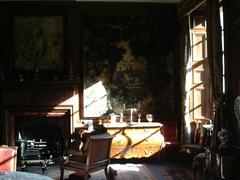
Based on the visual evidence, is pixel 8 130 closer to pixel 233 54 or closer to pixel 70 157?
pixel 70 157

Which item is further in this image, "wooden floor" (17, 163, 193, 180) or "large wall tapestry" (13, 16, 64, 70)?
"large wall tapestry" (13, 16, 64, 70)

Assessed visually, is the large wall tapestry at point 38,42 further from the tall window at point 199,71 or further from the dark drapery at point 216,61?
the dark drapery at point 216,61

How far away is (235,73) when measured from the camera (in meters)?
5.95

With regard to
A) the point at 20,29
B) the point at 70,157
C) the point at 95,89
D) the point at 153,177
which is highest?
the point at 20,29

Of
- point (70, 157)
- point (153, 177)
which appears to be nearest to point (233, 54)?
point (153, 177)

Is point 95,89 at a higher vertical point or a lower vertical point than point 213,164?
higher

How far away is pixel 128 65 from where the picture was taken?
8.61 metres

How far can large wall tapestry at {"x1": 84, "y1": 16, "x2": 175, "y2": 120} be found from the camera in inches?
335

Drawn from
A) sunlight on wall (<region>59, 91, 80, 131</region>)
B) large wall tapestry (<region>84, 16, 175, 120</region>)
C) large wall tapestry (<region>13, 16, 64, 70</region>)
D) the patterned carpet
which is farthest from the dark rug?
large wall tapestry (<region>13, 16, 64, 70</region>)

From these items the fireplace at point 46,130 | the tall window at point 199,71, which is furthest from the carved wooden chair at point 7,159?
the tall window at point 199,71

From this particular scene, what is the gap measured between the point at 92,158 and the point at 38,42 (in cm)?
330

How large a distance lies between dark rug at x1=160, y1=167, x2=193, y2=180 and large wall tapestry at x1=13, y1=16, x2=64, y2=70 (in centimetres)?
314

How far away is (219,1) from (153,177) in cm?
322

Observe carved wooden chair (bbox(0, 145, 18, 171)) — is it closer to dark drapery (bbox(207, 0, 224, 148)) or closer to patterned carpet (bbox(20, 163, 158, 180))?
patterned carpet (bbox(20, 163, 158, 180))
